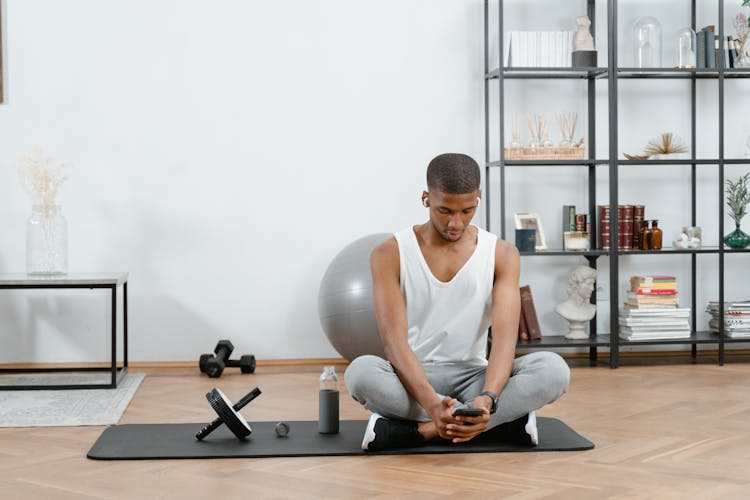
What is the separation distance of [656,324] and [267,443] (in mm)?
2430

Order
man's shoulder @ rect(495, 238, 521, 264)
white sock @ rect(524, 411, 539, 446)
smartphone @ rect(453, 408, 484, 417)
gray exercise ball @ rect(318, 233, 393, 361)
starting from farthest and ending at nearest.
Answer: gray exercise ball @ rect(318, 233, 393, 361)
man's shoulder @ rect(495, 238, 521, 264)
white sock @ rect(524, 411, 539, 446)
smartphone @ rect(453, 408, 484, 417)

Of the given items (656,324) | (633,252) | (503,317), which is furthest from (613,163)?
(503,317)

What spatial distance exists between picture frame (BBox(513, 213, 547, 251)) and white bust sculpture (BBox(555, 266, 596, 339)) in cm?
22

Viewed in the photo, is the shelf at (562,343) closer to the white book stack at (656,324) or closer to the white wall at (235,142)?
the white book stack at (656,324)

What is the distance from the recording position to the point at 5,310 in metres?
4.80

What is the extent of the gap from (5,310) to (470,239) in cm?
271

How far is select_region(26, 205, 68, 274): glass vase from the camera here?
14.5 ft

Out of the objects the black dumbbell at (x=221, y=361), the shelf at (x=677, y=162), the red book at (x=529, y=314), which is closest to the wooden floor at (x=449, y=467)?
the black dumbbell at (x=221, y=361)

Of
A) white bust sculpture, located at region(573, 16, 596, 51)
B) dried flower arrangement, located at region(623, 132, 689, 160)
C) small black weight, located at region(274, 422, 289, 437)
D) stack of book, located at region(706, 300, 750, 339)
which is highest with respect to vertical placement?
white bust sculpture, located at region(573, 16, 596, 51)

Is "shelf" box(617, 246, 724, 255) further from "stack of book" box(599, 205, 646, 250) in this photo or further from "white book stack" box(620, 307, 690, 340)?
"white book stack" box(620, 307, 690, 340)

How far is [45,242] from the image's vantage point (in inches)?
174

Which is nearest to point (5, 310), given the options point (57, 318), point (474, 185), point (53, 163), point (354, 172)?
point (57, 318)

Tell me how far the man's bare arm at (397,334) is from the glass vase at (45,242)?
1973mm

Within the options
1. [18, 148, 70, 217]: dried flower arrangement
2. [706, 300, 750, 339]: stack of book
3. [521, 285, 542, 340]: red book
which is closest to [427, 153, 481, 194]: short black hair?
[521, 285, 542, 340]: red book
